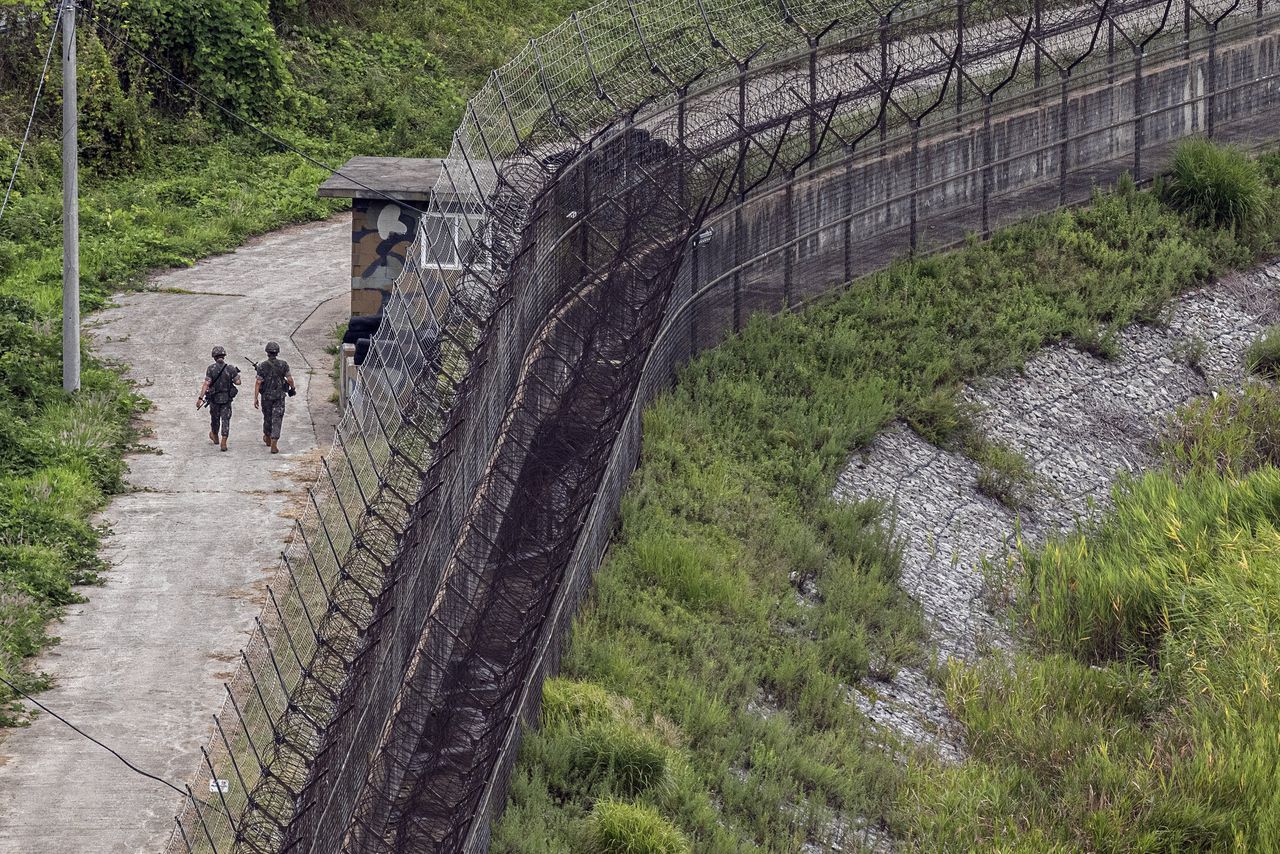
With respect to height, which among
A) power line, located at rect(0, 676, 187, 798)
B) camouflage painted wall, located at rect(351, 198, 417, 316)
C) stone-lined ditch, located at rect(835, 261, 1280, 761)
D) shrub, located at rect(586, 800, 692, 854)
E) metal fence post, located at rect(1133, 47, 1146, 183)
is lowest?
shrub, located at rect(586, 800, 692, 854)

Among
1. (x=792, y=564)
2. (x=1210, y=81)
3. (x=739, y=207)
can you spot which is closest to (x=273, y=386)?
(x=792, y=564)

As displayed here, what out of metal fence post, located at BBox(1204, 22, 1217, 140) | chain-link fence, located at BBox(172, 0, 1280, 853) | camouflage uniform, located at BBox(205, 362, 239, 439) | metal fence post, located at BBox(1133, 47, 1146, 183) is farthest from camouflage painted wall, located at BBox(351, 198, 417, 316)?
metal fence post, located at BBox(1204, 22, 1217, 140)

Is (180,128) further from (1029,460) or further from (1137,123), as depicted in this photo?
(1029,460)

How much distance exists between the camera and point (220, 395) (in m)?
17.1

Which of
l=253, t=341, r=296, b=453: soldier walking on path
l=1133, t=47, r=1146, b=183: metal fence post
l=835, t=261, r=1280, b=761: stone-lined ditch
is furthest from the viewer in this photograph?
l=1133, t=47, r=1146, b=183: metal fence post

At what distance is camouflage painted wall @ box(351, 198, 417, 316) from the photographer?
60.8ft

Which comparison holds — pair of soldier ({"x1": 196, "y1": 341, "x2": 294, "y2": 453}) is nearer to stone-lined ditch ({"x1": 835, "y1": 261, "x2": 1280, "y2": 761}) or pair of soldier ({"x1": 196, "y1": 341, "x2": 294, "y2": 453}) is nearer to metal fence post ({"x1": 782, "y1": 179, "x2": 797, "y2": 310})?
stone-lined ditch ({"x1": 835, "y1": 261, "x2": 1280, "y2": 761})

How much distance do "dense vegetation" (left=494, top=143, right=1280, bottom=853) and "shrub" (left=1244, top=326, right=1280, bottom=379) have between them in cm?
125

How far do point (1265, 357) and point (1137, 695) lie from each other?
26.7ft

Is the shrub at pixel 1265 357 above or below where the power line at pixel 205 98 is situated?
below

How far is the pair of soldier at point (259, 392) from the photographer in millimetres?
16766

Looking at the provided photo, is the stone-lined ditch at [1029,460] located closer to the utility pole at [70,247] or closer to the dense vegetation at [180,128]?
the dense vegetation at [180,128]

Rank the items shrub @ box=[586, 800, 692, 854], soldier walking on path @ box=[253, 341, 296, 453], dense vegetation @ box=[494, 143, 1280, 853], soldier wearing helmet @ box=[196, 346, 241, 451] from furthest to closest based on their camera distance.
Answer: soldier wearing helmet @ box=[196, 346, 241, 451]
soldier walking on path @ box=[253, 341, 296, 453]
dense vegetation @ box=[494, 143, 1280, 853]
shrub @ box=[586, 800, 692, 854]

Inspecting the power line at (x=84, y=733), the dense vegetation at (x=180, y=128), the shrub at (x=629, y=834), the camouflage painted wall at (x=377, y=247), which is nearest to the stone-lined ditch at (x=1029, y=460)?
the shrub at (x=629, y=834)
